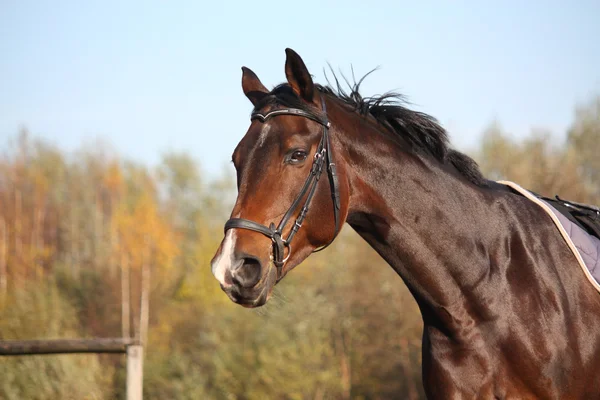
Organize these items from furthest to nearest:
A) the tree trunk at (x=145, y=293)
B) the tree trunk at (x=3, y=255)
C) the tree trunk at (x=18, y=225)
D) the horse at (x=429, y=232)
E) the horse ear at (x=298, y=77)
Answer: the tree trunk at (x=18, y=225)
the tree trunk at (x=145, y=293)
the tree trunk at (x=3, y=255)
the horse ear at (x=298, y=77)
the horse at (x=429, y=232)

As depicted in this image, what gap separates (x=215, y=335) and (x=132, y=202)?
55.8 ft

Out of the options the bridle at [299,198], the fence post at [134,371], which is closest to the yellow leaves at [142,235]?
the fence post at [134,371]

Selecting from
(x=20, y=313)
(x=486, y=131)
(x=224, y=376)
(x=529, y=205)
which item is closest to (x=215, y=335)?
(x=224, y=376)

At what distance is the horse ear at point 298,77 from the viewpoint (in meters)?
3.54

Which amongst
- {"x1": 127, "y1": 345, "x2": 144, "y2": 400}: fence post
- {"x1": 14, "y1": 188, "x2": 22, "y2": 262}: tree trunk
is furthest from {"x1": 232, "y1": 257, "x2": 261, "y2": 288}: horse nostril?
{"x1": 14, "y1": 188, "x2": 22, "y2": 262}: tree trunk

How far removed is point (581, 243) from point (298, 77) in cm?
191

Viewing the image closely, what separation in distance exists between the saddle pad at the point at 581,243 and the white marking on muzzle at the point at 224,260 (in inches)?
79.0

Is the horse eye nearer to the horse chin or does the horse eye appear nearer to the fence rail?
the horse chin

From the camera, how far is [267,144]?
3455mm

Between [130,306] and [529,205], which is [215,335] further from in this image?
[529,205]

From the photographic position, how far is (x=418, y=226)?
3732 mm

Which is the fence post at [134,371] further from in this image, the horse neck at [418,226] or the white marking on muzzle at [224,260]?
the white marking on muzzle at [224,260]

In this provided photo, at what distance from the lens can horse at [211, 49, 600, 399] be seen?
11.3 feet

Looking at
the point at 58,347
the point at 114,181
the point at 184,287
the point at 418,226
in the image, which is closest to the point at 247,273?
the point at 418,226
